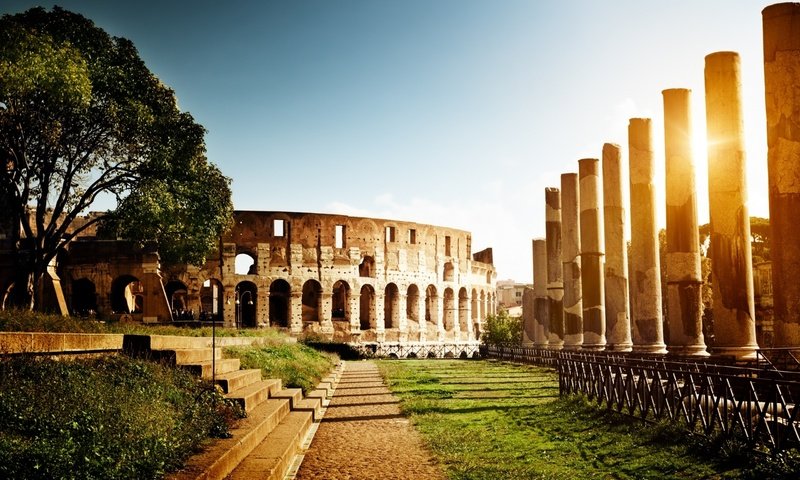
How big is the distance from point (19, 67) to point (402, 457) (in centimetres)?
1044

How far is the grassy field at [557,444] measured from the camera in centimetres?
624

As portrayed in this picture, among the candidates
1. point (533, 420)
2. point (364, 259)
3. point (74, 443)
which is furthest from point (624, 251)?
point (364, 259)

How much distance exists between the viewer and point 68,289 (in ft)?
100

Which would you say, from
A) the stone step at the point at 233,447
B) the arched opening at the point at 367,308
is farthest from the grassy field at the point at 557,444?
the arched opening at the point at 367,308

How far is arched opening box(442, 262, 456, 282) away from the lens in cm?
4222

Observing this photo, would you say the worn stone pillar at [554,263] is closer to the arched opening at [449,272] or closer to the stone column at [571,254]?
the stone column at [571,254]

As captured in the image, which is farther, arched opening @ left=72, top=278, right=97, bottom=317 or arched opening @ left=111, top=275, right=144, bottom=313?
arched opening @ left=72, top=278, right=97, bottom=317

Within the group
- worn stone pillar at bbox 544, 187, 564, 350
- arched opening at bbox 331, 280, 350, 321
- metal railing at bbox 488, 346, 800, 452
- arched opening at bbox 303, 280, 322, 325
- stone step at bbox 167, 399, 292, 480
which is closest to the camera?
stone step at bbox 167, 399, 292, 480

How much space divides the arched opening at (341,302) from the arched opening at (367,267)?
1.33m

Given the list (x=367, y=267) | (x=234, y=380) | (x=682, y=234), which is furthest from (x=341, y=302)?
(x=234, y=380)

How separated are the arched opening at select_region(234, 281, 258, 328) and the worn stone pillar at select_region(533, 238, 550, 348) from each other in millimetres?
14824

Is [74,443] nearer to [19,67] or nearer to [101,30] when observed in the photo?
[19,67]

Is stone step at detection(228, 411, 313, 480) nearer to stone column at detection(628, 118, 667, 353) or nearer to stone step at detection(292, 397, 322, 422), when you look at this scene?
stone step at detection(292, 397, 322, 422)

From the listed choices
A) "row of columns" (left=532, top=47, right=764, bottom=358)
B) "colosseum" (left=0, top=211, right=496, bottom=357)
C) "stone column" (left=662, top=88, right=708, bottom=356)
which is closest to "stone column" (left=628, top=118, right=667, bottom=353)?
"row of columns" (left=532, top=47, right=764, bottom=358)
